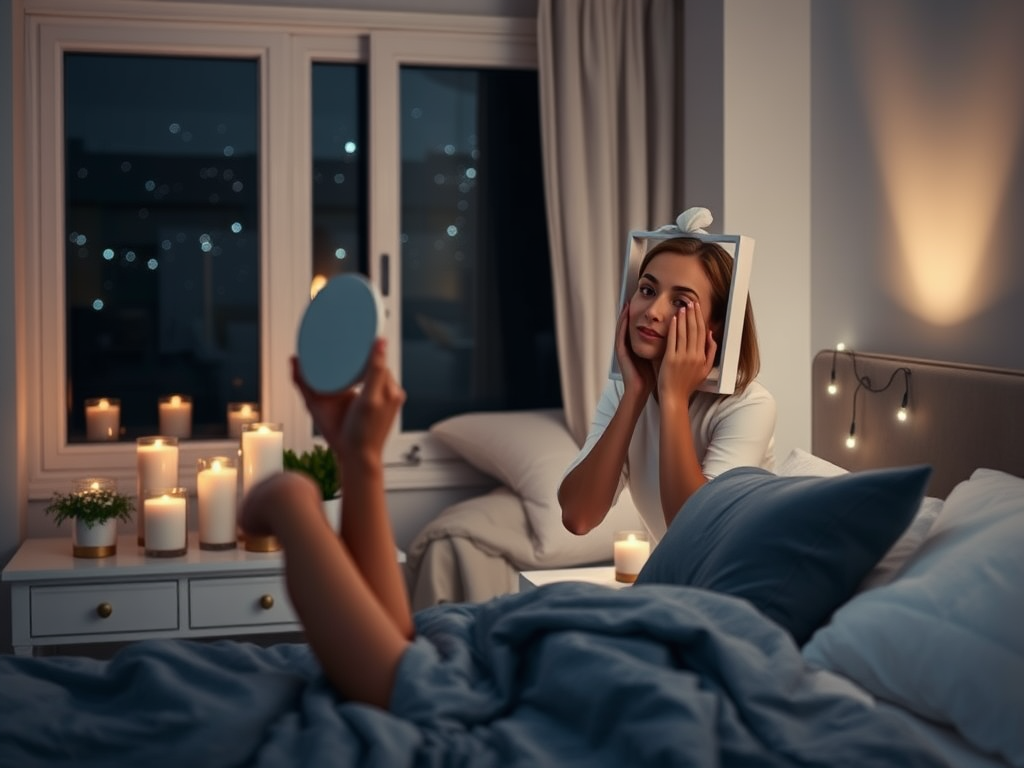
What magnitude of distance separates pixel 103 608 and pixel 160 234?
3.65 feet

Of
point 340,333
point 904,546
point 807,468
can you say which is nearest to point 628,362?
point 807,468

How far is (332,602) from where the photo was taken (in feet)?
4.99

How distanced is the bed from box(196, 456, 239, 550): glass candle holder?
144 cm

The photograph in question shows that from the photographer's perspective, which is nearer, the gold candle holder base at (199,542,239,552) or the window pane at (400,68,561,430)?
the gold candle holder base at (199,542,239,552)

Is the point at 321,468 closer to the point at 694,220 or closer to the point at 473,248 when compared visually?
the point at 473,248

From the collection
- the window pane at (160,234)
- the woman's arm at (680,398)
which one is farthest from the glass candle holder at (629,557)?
the window pane at (160,234)

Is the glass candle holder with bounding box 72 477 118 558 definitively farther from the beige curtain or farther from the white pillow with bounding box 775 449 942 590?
the white pillow with bounding box 775 449 942 590

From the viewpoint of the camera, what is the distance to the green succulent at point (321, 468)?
328cm

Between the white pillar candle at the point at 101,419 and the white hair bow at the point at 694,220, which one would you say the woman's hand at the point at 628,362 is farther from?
the white pillar candle at the point at 101,419

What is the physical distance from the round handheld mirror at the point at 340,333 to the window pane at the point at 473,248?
7.25 feet

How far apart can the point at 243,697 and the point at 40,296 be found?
231 centimetres

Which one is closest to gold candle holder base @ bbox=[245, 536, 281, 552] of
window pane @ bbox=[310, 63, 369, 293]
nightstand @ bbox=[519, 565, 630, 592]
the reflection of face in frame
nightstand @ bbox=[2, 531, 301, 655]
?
nightstand @ bbox=[2, 531, 301, 655]

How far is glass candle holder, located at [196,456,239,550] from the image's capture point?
127 inches

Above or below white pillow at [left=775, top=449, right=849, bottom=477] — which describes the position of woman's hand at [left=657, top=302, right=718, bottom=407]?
above
